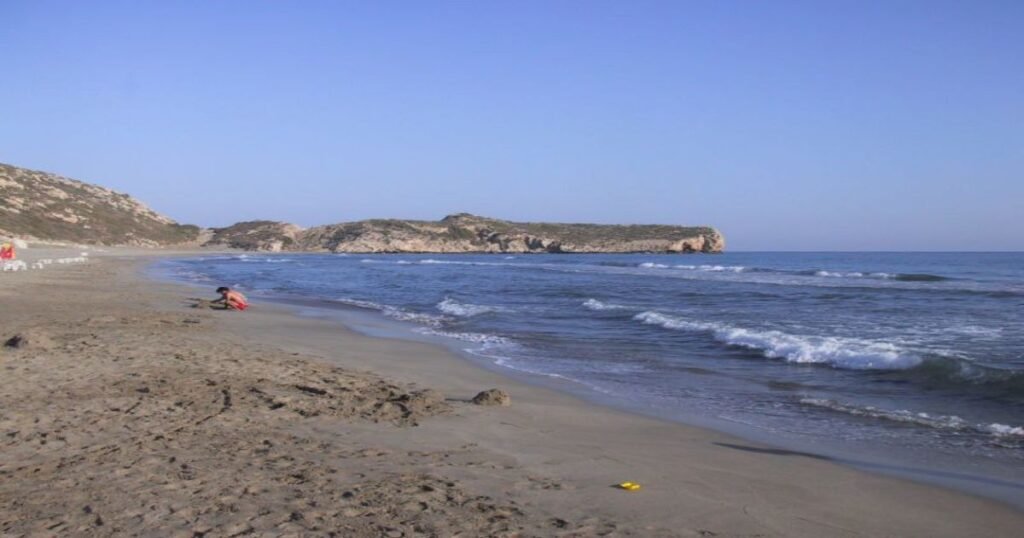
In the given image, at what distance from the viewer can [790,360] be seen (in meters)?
12.8

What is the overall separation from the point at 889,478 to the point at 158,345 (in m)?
10.3

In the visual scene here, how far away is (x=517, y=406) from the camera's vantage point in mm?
8695

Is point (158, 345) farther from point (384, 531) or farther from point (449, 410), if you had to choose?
point (384, 531)

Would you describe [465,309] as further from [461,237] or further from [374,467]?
[461,237]

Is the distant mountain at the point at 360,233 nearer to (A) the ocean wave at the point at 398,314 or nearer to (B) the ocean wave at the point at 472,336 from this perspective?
(A) the ocean wave at the point at 398,314

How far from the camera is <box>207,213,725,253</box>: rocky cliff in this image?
115m

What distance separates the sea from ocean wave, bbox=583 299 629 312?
0.06m

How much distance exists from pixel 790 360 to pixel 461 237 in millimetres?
108899

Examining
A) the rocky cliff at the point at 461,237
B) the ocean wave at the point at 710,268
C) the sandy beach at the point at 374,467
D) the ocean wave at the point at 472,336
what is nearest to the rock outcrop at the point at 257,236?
the rocky cliff at the point at 461,237

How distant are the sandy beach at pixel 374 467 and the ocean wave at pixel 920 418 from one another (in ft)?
7.76

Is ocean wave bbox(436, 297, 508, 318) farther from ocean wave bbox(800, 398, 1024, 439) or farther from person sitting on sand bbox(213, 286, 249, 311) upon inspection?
ocean wave bbox(800, 398, 1024, 439)

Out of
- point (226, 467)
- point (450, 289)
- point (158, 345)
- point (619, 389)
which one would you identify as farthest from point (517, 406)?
point (450, 289)

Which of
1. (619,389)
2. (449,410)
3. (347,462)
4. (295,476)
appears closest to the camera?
(295,476)

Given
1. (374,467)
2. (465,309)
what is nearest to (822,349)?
(374,467)
